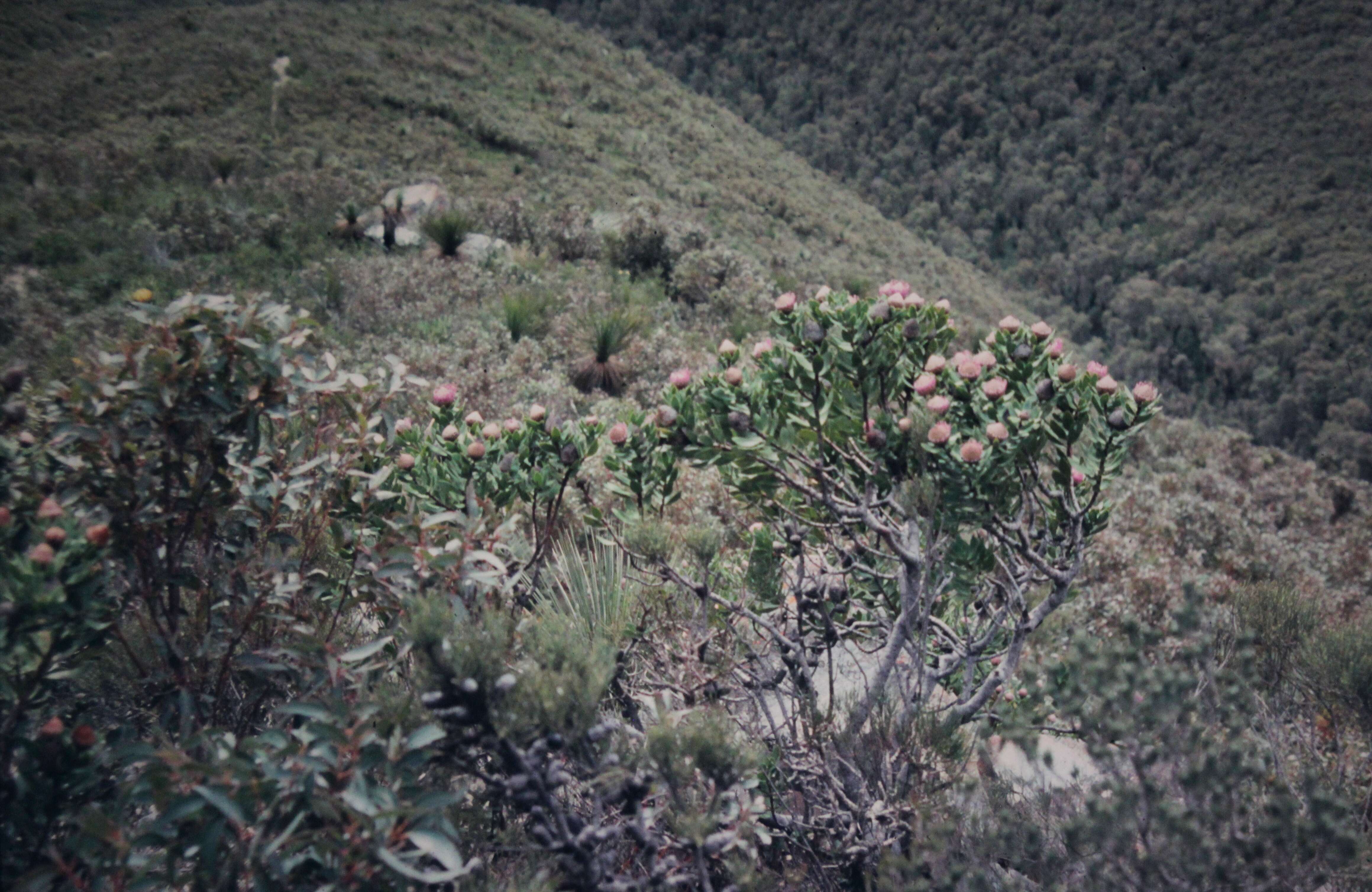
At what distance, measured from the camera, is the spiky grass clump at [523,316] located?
7.16 metres

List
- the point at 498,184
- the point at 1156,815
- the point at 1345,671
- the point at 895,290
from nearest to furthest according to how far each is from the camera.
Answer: the point at 1156,815, the point at 1345,671, the point at 895,290, the point at 498,184

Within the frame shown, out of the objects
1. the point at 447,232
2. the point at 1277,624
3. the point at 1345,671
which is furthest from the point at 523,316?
the point at 1345,671

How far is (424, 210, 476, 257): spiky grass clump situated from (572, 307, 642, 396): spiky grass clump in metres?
3.62

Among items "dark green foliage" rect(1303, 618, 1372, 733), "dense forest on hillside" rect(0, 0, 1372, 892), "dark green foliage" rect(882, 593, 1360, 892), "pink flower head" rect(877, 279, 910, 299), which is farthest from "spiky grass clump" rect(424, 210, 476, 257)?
"dark green foliage" rect(1303, 618, 1372, 733)

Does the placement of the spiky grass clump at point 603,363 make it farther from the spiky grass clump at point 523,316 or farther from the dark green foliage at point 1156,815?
the dark green foliage at point 1156,815

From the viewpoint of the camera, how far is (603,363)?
6.51 m

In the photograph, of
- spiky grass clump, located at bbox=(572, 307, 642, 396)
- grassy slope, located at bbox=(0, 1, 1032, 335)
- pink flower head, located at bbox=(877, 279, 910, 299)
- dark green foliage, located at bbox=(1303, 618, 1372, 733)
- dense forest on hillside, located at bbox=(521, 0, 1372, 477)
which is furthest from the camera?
dense forest on hillside, located at bbox=(521, 0, 1372, 477)

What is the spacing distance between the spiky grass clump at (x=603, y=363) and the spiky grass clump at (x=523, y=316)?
0.86 meters

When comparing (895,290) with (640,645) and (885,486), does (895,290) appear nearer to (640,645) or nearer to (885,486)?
(885,486)

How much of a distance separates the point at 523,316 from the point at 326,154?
1036 cm

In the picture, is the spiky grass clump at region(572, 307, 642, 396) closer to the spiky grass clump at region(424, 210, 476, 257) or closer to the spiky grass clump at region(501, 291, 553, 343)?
the spiky grass clump at region(501, 291, 553, 343)

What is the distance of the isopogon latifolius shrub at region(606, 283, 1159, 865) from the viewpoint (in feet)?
6.42

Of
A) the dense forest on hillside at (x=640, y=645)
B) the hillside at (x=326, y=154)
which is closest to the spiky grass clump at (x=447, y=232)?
the hillside at (x=326, y=154)

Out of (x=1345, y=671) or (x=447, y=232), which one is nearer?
(x=1345, y=671)
